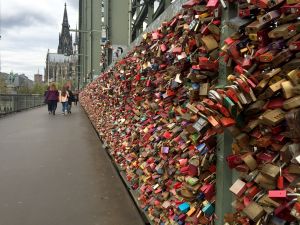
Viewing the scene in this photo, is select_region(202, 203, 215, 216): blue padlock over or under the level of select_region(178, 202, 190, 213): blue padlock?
over

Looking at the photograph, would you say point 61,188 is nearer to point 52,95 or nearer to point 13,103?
point 52,95

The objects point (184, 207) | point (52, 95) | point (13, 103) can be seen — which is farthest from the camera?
point (13, 103)

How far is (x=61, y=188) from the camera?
6.27 meters

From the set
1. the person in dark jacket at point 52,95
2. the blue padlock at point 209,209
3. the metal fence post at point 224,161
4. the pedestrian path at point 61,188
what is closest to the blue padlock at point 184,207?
the blue padlock at point 209,209

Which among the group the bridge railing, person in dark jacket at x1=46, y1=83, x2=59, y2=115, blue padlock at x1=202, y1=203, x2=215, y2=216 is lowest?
the bridge railing

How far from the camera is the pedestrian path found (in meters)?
4.87

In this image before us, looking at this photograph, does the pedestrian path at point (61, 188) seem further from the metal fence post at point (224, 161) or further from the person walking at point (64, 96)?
the person walking at point (64, 96)

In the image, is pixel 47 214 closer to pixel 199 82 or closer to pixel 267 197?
pixel 199 82

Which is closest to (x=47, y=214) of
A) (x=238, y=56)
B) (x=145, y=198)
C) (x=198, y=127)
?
(x=145, y=198)

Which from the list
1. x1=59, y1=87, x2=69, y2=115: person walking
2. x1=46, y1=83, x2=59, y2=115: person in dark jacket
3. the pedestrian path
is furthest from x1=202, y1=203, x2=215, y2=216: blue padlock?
x1=59, y1=87, x2=69, y2=115: person walking

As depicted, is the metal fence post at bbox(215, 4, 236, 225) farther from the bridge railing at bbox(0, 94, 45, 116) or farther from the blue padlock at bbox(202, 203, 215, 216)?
the bridge railing at bbox(0, 94, 45, 116)

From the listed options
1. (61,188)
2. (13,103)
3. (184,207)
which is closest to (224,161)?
(184,207)

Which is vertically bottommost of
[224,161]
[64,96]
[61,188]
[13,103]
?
[61,188]

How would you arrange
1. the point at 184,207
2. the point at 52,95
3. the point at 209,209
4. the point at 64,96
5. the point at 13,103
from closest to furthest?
the point at 209,209, the point at 184,207, the point at 52,95, the point at 64,96, the point at 13,103
